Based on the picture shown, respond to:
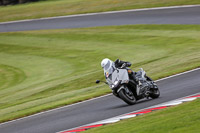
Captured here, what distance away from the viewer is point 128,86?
12727 millimetres

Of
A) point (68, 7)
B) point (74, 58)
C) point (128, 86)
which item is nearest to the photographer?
point (128, 86)

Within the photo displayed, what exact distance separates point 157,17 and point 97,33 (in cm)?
521

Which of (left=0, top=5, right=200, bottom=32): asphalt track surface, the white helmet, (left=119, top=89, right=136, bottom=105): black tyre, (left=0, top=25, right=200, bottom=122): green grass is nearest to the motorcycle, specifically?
(left=119, top=89, right=136, bottom=105): black tyre

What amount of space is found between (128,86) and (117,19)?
78.5 ft

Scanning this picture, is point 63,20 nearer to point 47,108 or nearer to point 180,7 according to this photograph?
point 180,7

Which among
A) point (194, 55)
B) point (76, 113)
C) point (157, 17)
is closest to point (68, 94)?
point (76, 113)

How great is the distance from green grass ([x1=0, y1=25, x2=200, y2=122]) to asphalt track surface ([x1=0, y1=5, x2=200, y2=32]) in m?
1.46

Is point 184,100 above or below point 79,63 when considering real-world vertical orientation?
above

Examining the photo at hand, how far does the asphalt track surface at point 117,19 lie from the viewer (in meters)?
32.7

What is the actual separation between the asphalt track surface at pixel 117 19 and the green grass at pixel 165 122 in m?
21.2

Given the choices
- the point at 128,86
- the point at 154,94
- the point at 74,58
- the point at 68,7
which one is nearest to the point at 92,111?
the point at 128,86

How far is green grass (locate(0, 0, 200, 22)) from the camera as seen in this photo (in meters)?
38.9

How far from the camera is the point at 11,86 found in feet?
71.4

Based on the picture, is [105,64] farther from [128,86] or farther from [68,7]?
[68,7]
